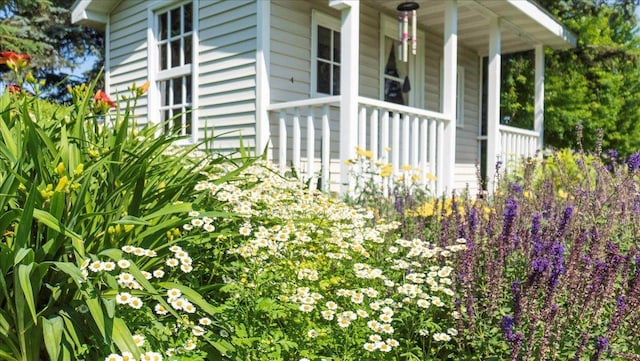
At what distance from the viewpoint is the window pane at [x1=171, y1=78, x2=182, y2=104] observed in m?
6.90

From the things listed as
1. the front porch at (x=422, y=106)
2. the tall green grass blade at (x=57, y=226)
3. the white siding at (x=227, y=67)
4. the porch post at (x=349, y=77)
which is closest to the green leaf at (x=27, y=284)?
the tall green grass blade at (x=57, y=226)

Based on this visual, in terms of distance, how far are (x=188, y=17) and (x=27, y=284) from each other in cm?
592

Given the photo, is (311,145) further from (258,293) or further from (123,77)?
(123,77)

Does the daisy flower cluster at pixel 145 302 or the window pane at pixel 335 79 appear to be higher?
the window pane at pixel 335 79

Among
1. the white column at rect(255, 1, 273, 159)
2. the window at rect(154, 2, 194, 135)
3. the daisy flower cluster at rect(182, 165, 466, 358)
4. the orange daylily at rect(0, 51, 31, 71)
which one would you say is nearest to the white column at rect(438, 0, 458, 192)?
the white column at rect(255, 1, 273, 159)

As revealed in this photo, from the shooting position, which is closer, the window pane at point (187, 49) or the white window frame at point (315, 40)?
the white window frame at point (315, 40)

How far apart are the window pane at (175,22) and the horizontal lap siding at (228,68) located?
2.21 ft

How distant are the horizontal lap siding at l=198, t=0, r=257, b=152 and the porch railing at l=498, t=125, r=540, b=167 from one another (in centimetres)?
379

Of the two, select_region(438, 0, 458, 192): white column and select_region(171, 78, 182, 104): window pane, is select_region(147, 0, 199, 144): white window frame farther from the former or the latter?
select_region(438, 0, 458, 192): white column

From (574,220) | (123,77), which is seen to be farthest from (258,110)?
(574,220)

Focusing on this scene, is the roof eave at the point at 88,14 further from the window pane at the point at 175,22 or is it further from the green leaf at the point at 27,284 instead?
the green leaf at the point at 27,284

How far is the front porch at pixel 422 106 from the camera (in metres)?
4.91

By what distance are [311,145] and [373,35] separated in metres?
2.59

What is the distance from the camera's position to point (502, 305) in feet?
6.49
